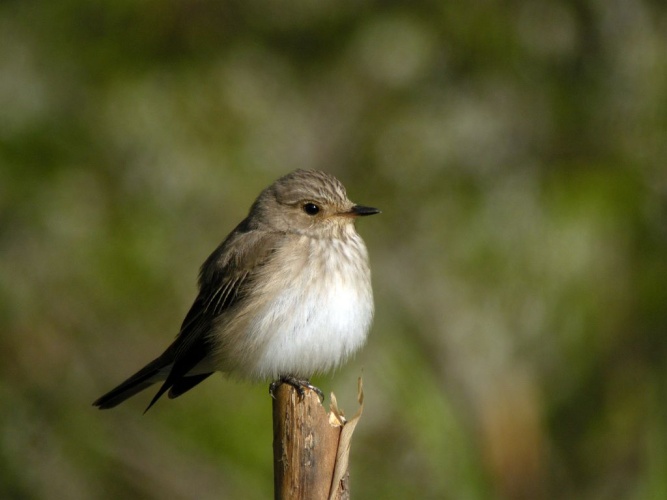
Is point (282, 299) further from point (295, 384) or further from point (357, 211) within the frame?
point (357, 211)

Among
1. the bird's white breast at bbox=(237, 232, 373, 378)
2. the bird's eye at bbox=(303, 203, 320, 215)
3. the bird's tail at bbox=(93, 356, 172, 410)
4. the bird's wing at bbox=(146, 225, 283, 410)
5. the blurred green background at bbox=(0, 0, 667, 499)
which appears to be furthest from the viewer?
the blurred green background at bbox=(0, 0, 667, 499)

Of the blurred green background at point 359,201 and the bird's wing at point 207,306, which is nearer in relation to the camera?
the bird's wing at point 207,306

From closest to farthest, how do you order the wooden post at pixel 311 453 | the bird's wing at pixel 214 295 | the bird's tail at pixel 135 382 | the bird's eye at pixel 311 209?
the wooden post at pixel 311 453
the bird's wing at pixel 214 295
the bird's eye at pixel 311 209
the bird's tail at pixel 135 382

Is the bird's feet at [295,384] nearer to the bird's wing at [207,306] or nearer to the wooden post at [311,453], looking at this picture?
the bird's wing at [207,306]

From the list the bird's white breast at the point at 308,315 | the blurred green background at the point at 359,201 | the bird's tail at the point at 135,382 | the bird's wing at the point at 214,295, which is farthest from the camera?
the blurred green background at the point at 359,201

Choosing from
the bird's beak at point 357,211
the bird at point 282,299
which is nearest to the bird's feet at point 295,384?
the bird at point 282,299

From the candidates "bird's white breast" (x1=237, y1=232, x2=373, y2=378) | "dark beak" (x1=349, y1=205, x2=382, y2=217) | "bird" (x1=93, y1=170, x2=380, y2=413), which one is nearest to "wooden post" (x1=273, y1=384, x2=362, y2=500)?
"bird" (x1=93, y1=170, x2=380, y2=413)

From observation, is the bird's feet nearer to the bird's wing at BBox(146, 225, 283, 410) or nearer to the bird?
the bird
